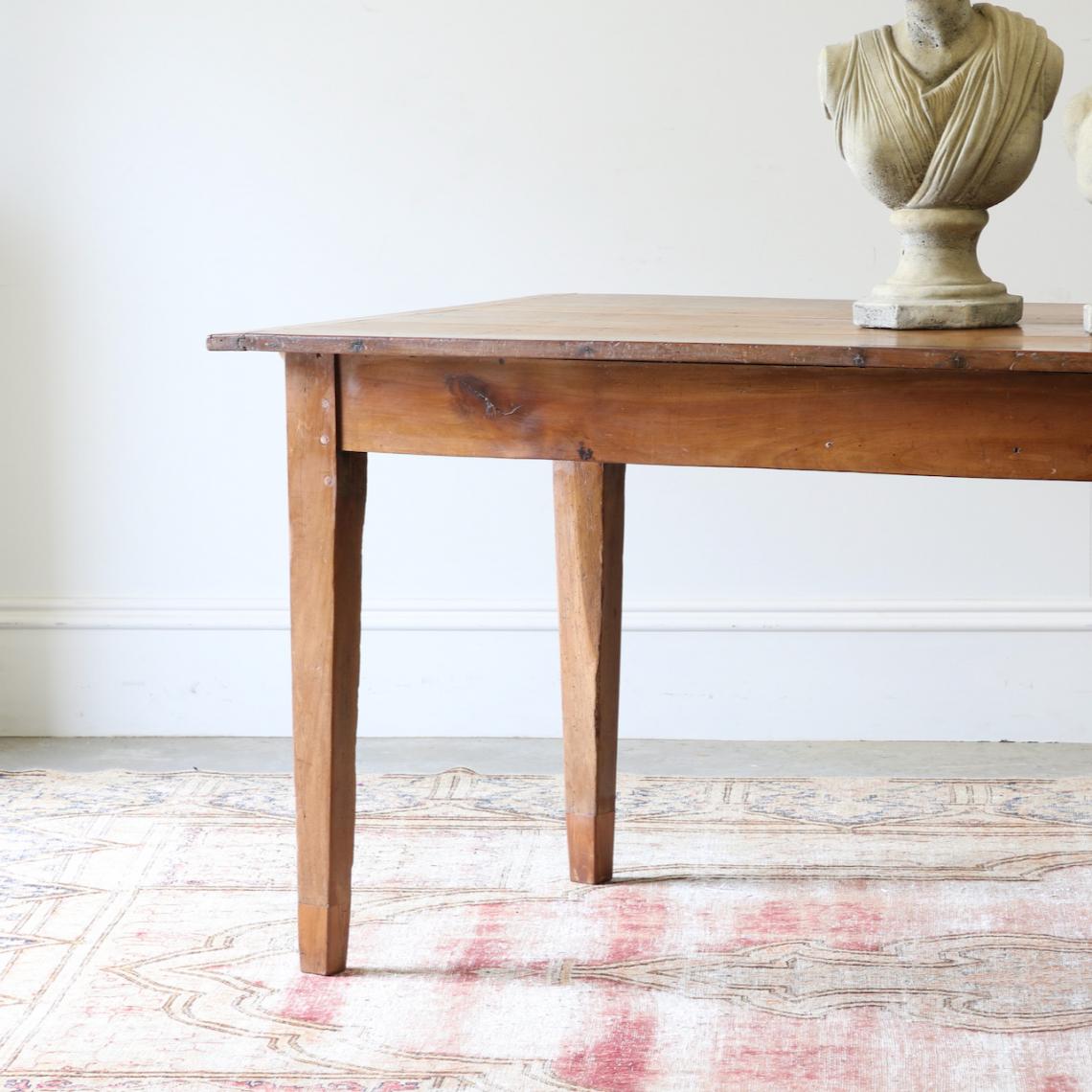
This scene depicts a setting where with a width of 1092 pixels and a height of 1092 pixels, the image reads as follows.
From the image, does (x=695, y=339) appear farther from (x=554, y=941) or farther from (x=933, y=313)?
(x=554, y=941)

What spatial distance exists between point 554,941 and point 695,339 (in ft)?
2.36

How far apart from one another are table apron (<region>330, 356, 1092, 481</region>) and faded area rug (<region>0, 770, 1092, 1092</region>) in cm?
54

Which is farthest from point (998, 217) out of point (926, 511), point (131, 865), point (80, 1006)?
point (80, 1006)

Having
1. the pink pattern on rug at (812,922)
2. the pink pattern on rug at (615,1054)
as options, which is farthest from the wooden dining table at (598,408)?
the pink pattern on rug at (812,922)

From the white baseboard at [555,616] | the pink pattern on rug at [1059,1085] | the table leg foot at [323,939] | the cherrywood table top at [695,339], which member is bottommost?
the pink pattern on rug at [1059,1085]

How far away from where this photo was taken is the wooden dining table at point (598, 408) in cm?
117

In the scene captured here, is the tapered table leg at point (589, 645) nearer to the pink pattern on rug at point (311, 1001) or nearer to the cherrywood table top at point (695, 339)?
the cherrywood table top at point (695, 339)

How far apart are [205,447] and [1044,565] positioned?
132cm

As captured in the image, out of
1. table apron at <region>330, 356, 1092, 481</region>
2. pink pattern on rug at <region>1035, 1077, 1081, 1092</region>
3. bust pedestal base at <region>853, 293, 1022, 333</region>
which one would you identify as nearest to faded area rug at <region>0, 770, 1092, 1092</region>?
pink pattern on rug at <region>1035, 1077, 1081, 1092</region>

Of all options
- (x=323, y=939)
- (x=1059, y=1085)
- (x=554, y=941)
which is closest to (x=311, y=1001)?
(x=323, y=939)

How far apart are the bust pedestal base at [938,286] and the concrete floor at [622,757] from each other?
1.03 metres

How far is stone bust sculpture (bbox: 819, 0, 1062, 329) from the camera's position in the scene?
1.31 m

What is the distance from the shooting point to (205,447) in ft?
7.97

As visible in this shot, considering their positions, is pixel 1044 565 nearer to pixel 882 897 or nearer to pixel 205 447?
pixel 882 897
